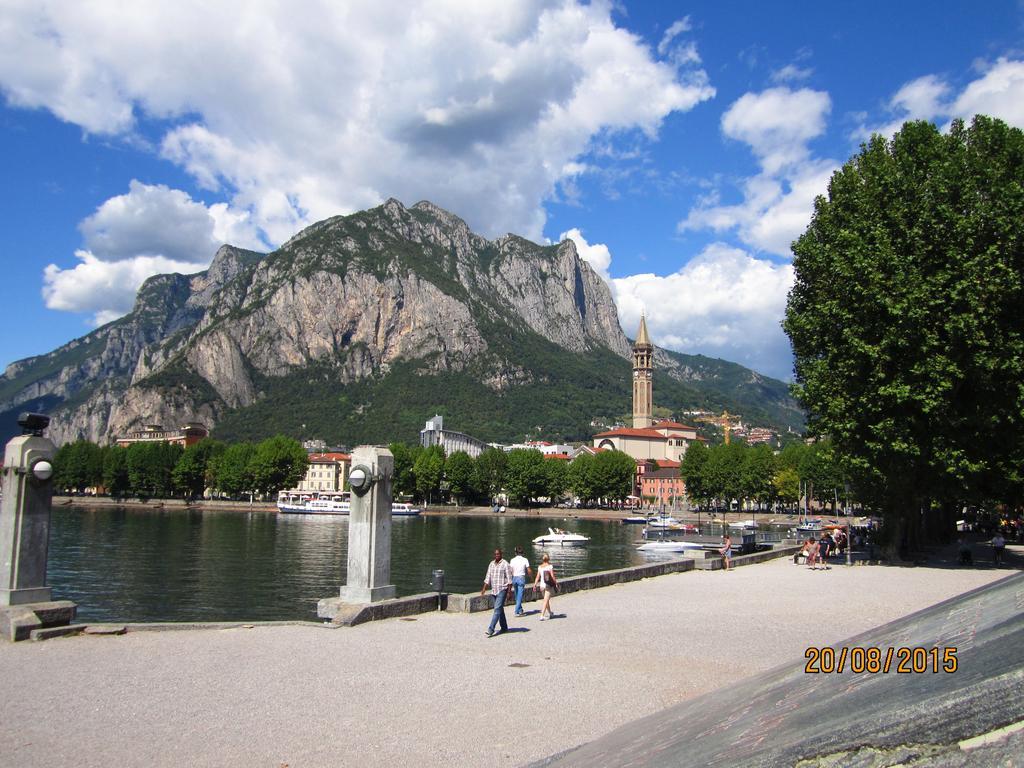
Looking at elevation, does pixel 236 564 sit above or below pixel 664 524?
above

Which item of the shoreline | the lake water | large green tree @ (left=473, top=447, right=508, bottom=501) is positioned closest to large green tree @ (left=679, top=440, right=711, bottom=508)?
the shoreline

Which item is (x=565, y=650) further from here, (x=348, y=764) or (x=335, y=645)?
(x=348, y=764)

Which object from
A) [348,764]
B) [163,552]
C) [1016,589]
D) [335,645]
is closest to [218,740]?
[348,764]

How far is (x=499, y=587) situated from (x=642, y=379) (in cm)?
16557

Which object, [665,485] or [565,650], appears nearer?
[565,650]

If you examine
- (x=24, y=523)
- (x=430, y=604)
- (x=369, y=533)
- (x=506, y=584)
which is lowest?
(x=430, y=604)

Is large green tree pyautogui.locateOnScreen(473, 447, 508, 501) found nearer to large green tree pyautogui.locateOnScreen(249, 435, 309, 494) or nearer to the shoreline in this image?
the shoreline

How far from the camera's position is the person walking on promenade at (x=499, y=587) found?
13539 millimetres

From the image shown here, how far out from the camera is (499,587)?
14320 millimetres

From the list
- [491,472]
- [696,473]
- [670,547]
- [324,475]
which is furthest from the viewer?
[324,475]

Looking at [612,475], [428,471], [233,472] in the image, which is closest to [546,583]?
[612,475]

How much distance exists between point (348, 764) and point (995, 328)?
25.2 m

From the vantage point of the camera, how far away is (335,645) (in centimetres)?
1230
